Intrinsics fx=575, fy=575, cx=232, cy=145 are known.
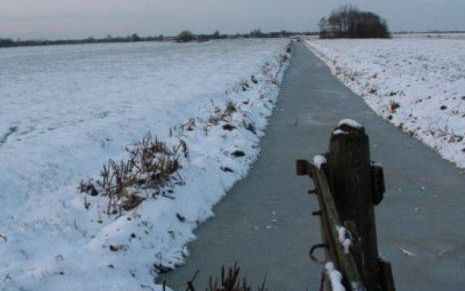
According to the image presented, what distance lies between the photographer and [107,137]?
11344mm

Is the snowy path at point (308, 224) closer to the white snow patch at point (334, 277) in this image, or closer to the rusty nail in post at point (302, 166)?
the rusty nail in post at point (302, 166)

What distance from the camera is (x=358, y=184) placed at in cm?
276

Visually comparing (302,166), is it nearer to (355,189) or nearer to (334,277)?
(355,189)

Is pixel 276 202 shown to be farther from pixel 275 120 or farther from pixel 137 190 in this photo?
pixel 275 120

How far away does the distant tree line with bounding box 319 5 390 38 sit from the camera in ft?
419

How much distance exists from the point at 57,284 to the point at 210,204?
9.82 feet

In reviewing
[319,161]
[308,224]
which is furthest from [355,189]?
[308,224]

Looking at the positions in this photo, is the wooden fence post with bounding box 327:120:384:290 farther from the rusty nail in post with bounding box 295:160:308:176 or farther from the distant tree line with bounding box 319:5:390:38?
the distant tree line with bounding box 319:5:390:38

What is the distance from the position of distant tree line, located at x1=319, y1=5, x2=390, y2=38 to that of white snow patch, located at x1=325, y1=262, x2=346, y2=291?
426ft

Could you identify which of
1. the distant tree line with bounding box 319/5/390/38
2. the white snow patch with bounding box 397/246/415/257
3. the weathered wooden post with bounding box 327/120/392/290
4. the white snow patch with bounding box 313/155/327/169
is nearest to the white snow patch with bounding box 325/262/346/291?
the weathered wooden post with bounding box 327/120/392/290

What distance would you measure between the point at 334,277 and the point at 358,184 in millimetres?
538

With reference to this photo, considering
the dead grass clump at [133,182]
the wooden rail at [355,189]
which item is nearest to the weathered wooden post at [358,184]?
the wooden rail at [355,189]

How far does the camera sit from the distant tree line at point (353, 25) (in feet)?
419

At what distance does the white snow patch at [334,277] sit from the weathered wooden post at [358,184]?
10.1 inches
